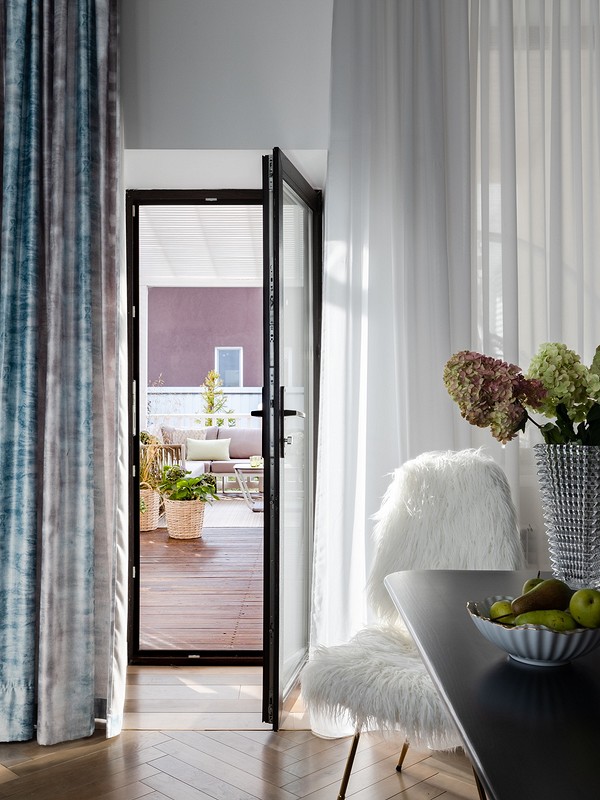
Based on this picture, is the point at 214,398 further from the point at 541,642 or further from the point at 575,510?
the point at 541,642

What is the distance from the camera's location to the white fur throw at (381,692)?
189cm

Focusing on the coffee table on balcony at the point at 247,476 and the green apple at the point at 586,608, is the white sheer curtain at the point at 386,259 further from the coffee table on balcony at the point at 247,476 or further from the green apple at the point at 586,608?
the coffee table on balcony at the point at 247,476

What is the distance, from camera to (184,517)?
6.48 metres

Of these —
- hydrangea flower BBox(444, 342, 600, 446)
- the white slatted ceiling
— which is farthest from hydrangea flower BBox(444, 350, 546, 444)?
the white slatted ceiling

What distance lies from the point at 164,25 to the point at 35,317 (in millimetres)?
1267

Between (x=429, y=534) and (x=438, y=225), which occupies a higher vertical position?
(x=438, y=225)

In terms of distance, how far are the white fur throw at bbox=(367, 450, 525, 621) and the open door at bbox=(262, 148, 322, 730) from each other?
1.87ft

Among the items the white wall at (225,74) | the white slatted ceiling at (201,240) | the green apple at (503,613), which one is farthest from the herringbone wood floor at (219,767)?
the white slatted ceiling at (201,240)

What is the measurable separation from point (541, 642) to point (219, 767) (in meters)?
1.74

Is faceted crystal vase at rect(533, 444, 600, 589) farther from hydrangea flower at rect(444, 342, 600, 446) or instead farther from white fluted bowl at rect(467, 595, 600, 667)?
white fluted bowl at rect(467, 595, 600, 667)

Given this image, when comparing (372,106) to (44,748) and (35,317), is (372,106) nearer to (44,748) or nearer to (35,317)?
(35,317)

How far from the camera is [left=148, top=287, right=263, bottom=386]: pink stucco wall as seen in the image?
10414 millimetres

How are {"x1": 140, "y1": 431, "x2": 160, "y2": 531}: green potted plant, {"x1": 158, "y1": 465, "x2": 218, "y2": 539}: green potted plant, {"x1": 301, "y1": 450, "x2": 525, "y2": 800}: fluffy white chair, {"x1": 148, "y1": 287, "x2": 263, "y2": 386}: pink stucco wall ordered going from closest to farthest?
{"x1": 301, "y1": 450, "x2": 525, "y2": 800}: fluffy white chair → {"x1": 158, "y1": 465, "x2": 218, "y2": 539}: green potted plant → {"x1": 140, "y1": 431, "x2": 160, "y2": 531}: green potted plant → {"x1": 148, "y1": 287, "x2": 263, "y2": 386}: pink stucco wall

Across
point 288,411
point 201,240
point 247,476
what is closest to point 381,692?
point 288,411
